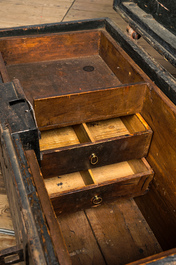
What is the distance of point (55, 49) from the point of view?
1944 mm

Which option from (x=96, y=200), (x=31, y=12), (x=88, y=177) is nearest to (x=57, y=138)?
(x=88, y=177)

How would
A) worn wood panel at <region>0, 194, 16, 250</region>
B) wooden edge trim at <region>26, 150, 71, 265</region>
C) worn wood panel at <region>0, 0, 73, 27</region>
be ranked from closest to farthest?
1. wooden edge trim at <region>26, 150, 71, 265</region>
2. worn wood panel at <region>0, 194, 16, 250</region>
3. worn wood panel at <region>0, 0, 73, 27</region>

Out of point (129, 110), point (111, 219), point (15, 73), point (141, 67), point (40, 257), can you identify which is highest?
point (15, 73)

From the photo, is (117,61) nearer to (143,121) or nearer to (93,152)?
(143,121)

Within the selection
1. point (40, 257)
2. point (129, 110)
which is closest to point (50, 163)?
→ point (129, 110)

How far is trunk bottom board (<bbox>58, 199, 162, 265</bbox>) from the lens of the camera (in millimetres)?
1494

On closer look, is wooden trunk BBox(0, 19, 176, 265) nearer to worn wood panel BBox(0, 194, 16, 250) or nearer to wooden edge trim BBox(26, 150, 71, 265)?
worn wood panel BBox(0, 194, 16, 250)

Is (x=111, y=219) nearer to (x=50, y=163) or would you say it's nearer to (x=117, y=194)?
(x=117, y=194)

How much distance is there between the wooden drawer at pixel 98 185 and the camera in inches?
58.6

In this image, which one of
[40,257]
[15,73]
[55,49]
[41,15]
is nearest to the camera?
[40,257]

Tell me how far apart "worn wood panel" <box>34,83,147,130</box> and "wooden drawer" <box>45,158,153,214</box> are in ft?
0.89

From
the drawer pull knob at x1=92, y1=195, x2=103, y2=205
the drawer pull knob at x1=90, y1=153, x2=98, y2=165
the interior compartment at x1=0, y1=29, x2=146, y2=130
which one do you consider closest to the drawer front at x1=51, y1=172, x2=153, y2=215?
the drawer pull knob at x1=92, y1=195, x2=103, y2=205

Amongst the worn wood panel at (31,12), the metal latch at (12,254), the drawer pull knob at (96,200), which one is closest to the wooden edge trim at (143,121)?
the drawer pull knob at (96,200)

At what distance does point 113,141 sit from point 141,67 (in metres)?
0.43
